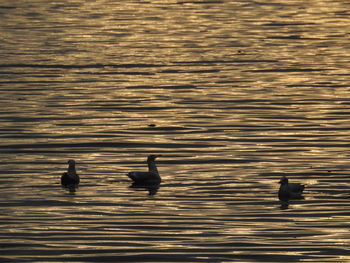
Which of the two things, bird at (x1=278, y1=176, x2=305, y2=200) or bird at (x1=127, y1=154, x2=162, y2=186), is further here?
bird at (x1=127, y1=154, x2=162, y2=186)

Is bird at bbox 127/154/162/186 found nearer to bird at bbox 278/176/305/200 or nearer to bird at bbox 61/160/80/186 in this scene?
bird at bbox 61/160/80/186

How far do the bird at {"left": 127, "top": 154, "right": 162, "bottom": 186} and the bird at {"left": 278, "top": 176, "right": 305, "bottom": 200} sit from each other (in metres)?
3.30

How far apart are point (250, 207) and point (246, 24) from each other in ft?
153

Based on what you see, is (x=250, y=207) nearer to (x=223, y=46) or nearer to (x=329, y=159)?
(x=329, y=159)

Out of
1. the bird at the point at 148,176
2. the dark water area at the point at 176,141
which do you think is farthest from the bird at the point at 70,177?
the bird at the point at 148,176

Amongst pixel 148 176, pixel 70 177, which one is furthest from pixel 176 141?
pixel 70 177

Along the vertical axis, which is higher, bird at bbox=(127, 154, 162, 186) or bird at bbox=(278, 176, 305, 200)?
bird at bbox=(278, 176, 305, 200)

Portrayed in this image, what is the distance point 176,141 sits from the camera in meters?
35.3

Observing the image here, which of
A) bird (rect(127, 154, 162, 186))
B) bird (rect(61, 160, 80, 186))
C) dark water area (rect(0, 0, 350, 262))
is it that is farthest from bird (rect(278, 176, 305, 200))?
bird (rect(61, 160, 80, 186))

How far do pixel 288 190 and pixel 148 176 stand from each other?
366 centimetres


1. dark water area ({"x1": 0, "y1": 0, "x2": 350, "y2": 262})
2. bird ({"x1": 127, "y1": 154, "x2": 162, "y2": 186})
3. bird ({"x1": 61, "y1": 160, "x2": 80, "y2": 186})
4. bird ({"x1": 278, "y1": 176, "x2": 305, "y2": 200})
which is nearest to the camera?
dark water area ({"x1": 0, "y1": 0, "x2": 350, "y2": 262})

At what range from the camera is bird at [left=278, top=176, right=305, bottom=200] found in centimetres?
2736

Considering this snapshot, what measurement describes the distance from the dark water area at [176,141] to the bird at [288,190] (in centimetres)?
18

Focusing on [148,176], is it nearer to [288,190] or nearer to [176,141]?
[288,190]
